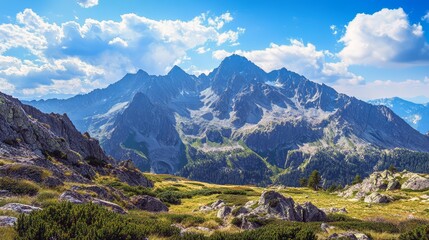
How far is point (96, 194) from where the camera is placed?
30531 millimetres

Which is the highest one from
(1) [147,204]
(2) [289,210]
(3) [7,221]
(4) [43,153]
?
(4) [43,153]

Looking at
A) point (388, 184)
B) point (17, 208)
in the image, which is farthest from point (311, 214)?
point (388, 184)

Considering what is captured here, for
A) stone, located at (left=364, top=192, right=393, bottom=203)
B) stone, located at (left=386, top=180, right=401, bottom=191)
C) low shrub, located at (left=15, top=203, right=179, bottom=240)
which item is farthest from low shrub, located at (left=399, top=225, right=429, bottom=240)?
stone, located at (left=386, top=180, right=401, bottom=191)

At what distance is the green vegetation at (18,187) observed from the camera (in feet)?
74.1

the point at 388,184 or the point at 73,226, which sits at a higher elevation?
the point at 73,226

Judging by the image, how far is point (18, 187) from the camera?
23.2m

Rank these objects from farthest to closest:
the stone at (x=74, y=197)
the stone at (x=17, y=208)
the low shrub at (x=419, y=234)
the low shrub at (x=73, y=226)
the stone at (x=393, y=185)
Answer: the stone at (x=393, y=185), the stone at (x=74, y=197), the stone at (x=17, y=208), the low shrub at (x=419, y=234), the low shrub at (x=73, y=226)

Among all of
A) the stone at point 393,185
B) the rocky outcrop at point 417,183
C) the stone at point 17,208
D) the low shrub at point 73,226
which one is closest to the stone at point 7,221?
the low shrub at point 73,226

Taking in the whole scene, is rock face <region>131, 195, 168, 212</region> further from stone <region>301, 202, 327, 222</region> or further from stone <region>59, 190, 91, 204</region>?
stone <region>301, 202, 327, 222</region>

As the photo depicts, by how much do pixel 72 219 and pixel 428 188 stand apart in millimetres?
97292

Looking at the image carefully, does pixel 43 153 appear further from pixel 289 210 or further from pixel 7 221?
pixel 7 221

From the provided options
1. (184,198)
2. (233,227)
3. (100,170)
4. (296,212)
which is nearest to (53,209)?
(233,227)

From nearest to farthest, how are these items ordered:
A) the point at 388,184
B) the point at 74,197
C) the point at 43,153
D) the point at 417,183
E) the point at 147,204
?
the point at 74,197, the point at 147,204, the point at 43,153, the point at 417,183, the point at 388,184

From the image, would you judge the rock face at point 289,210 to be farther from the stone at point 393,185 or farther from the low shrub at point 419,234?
the stone at point 393,185
